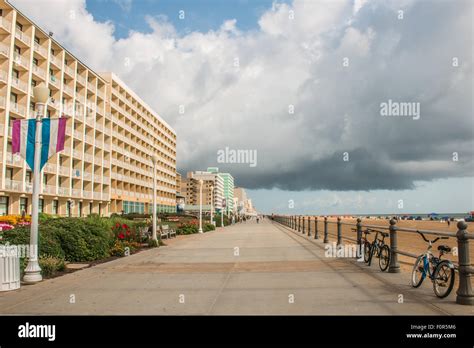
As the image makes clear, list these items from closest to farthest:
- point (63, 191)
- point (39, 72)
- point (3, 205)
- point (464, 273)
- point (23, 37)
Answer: point (464, 273) → point (3, 205) → point (23, 37) → point (39, 72) → point (63, 191)

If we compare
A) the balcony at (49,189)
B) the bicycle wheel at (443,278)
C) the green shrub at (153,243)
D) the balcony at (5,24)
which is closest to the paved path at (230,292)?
the bicycle wheel at (443,278)

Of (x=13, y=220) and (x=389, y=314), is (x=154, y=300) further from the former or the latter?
(x=13, y=220)

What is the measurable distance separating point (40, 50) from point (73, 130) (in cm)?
1158

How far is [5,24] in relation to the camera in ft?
135

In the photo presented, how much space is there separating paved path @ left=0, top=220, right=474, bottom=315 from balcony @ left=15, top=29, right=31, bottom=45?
135 feet

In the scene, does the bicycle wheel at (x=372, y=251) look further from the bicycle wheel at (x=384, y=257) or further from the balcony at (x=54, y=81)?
the balcony at (x=54, y=81)

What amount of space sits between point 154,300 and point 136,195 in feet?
264

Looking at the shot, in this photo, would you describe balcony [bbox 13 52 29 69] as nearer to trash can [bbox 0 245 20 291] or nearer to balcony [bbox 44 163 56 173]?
balcony [bbox 44 163 56 173]

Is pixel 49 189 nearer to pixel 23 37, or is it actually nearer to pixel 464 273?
pixel 23 37

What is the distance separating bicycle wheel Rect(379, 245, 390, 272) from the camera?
Result: 971 cm

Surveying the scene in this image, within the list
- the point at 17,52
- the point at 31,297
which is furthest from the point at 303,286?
the point at 17,52

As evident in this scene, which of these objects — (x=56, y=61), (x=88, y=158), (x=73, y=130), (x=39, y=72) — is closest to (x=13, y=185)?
(x=39, y=72)

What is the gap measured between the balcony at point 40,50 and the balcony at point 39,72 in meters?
1.74
